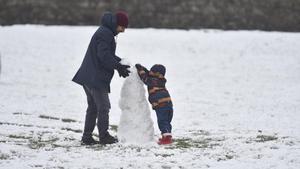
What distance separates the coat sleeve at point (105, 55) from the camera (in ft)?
31.7

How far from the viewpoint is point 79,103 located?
63.4ft

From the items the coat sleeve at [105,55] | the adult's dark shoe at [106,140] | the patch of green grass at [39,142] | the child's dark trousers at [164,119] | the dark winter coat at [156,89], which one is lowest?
the patch of green grass at [39,142]

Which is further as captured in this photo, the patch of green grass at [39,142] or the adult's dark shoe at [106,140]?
the adult's dark shoe at [106,140]

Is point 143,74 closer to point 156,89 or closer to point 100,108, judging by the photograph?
point 156,89

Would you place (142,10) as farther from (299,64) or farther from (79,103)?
(79,103)

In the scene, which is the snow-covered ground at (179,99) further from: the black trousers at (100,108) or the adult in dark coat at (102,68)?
the adult in dark coat at (102,68)

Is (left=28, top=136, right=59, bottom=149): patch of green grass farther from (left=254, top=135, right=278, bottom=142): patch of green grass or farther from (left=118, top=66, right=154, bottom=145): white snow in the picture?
(left=254, top=135, right=278, bottom=142): patch of green grass

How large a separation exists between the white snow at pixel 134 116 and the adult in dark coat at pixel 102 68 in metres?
0.23

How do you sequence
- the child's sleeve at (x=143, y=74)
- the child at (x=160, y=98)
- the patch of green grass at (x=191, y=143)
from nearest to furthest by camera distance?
1. the patch of green grass at (x=191, y=143)
2. the child at (x=160, y=98)
3. the child's sleeve at (x=143, y=74)

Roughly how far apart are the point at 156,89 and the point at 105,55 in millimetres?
1152

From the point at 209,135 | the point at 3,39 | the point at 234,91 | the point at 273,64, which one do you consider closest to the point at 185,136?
the point at 209,135

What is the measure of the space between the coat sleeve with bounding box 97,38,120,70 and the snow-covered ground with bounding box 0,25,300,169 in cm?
144

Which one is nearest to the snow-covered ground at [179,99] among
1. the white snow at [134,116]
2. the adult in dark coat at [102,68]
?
the white snow at [134,116]

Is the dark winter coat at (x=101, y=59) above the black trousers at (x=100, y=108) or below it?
above
